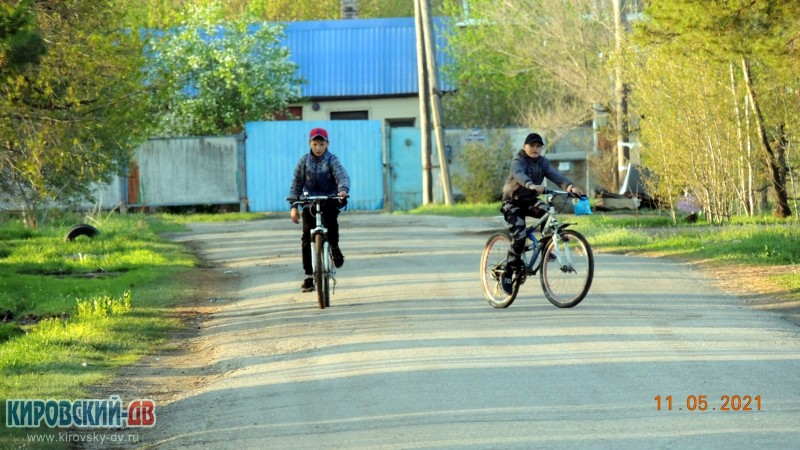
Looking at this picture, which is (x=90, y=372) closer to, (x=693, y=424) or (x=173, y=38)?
(x=693, y=424)

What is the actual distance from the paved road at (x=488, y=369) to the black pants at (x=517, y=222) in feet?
1.72

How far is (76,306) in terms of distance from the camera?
14383 millimetres

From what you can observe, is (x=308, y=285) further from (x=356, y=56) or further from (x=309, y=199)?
(x=356, y=56)

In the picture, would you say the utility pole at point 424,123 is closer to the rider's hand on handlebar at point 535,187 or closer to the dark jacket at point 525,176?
the dark jacket at point 525,176

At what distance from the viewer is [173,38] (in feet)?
122

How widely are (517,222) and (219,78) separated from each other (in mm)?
25547

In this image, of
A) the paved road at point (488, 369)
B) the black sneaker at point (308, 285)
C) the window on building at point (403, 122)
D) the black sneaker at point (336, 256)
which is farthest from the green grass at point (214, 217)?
the black sneaker at point (336, 256)

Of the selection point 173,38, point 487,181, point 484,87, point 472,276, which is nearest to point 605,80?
point 487,181


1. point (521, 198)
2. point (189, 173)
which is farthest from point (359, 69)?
point (521, 198)

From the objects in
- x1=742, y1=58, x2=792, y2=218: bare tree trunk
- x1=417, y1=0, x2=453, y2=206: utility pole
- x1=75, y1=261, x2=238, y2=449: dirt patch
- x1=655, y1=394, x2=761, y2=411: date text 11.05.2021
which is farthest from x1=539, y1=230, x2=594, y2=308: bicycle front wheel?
x1=417, y1=0, x2=453, y2=206: utility pole

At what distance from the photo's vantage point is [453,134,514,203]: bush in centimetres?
3362

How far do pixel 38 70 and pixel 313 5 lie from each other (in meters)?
39.9

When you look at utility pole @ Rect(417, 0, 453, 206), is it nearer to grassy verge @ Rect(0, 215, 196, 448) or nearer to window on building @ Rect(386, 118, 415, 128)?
grassy verge @ Rect(0, 215, 196, 448)

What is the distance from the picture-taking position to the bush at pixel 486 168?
33.6m
